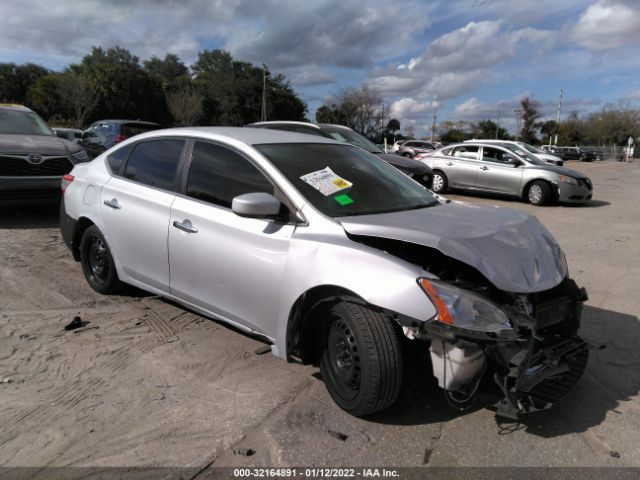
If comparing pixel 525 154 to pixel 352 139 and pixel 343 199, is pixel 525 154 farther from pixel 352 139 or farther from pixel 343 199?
pixel 343 199

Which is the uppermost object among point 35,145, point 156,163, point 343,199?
point 35,145

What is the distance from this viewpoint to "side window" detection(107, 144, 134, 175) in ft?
15.2

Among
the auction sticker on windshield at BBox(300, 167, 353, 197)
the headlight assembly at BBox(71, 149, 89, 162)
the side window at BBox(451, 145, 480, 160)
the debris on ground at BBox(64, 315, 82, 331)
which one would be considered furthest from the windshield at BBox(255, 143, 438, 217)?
the side window at BBox(451, 145, 480, 160)

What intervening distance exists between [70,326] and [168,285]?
95cm

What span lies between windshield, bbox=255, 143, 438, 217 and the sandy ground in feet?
3.85

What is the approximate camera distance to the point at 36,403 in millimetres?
3062

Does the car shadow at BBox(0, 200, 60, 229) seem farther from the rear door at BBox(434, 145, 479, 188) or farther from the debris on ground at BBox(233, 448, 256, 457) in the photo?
the rear door at BBox(434, 145, 479, 188)

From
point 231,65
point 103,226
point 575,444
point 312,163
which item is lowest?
point 575,444

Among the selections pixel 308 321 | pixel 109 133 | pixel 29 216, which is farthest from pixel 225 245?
pixel 109 133

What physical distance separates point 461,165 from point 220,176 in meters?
11.5

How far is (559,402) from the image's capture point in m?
3.06

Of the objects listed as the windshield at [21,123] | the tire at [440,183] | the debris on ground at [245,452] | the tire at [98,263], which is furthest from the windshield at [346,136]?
the debris on ground at [245,452]

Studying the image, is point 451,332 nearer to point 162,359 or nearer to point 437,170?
point 162,359

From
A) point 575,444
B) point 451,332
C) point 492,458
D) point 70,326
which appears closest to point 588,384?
point 575,444
